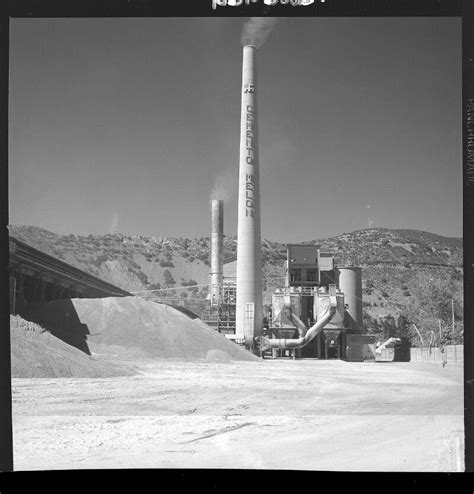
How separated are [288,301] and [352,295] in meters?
4.05

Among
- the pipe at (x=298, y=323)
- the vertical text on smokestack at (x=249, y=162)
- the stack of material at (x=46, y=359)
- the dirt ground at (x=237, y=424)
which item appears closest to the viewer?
the dirt ground at (x=237, y=424)

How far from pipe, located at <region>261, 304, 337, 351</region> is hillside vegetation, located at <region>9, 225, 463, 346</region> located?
80.5 inches

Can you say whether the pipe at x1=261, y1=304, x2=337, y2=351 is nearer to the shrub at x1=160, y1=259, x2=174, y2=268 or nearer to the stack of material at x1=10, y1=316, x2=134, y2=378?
the shrub at x1=160, y1=259, x2=174, y2=268

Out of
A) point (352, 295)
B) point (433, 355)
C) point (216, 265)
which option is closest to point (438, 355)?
point (433, 355)

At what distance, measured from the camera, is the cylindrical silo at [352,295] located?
38.0 metres

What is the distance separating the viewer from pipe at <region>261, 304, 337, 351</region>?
131 feet

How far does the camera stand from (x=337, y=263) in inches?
1497

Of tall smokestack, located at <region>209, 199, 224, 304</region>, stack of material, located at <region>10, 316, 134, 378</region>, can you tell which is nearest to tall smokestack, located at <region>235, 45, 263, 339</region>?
tall smokestack, located at <region>209, 199, 224, 304</region>

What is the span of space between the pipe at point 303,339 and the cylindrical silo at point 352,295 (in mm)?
977

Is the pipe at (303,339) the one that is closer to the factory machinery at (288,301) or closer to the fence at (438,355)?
the factory machinery at (288,301)

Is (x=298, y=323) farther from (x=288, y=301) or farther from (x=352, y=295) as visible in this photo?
(x=352, y=295)

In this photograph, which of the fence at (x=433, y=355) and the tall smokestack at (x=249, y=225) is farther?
the tall smokestack at (x=249, y=225)

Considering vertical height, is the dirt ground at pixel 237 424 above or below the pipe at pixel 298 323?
below

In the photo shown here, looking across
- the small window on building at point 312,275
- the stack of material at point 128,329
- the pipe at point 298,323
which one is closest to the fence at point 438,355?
the pipe at point 298,323
